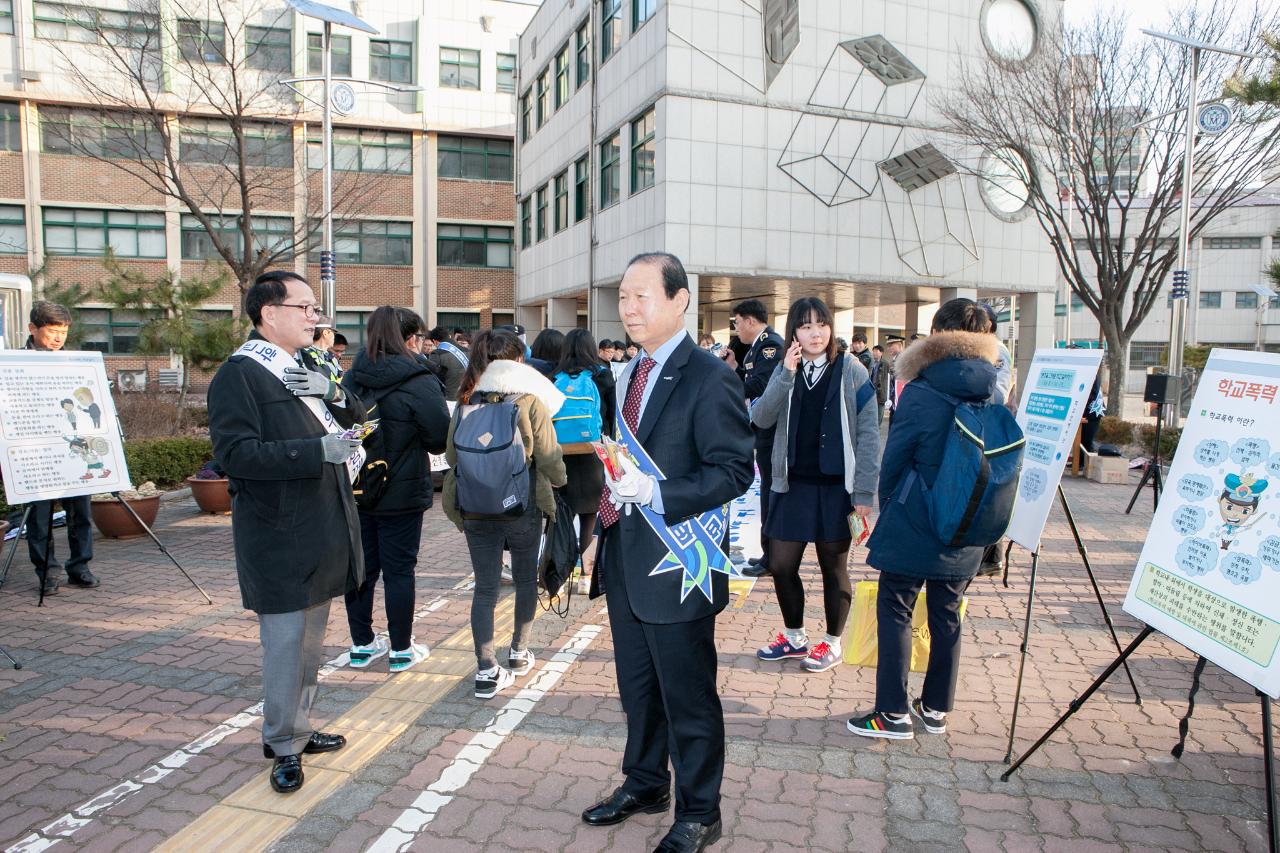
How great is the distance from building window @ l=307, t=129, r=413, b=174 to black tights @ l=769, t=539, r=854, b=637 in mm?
31733

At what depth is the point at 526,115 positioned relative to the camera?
3011 cm

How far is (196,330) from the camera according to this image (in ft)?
51.3

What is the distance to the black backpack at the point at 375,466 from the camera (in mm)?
4492

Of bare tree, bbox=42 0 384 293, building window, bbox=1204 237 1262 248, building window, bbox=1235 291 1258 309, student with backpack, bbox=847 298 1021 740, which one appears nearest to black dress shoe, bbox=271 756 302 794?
student with backpack, bbox=847 298 1021 740

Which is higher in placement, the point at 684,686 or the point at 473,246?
the point at 473,246

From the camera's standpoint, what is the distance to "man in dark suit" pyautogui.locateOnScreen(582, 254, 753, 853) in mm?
2809

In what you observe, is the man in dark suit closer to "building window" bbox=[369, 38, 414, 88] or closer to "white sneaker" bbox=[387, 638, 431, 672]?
"white sneaker" bbox=[387, 638, 431, 672]

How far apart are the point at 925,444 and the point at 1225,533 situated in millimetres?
1121

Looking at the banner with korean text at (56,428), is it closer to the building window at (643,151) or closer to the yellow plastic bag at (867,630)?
the yellow plastic bag at (867,630)

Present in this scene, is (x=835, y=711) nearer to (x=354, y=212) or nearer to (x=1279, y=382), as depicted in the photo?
(x=1279, y=382)

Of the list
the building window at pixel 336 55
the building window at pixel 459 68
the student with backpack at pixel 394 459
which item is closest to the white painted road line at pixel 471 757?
the student with backpack at pixel 394 459

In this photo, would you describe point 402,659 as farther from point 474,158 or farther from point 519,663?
point 474,158

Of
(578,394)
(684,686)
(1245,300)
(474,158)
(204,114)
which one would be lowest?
(684,686)

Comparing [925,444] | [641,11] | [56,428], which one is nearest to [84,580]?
[56,428]
